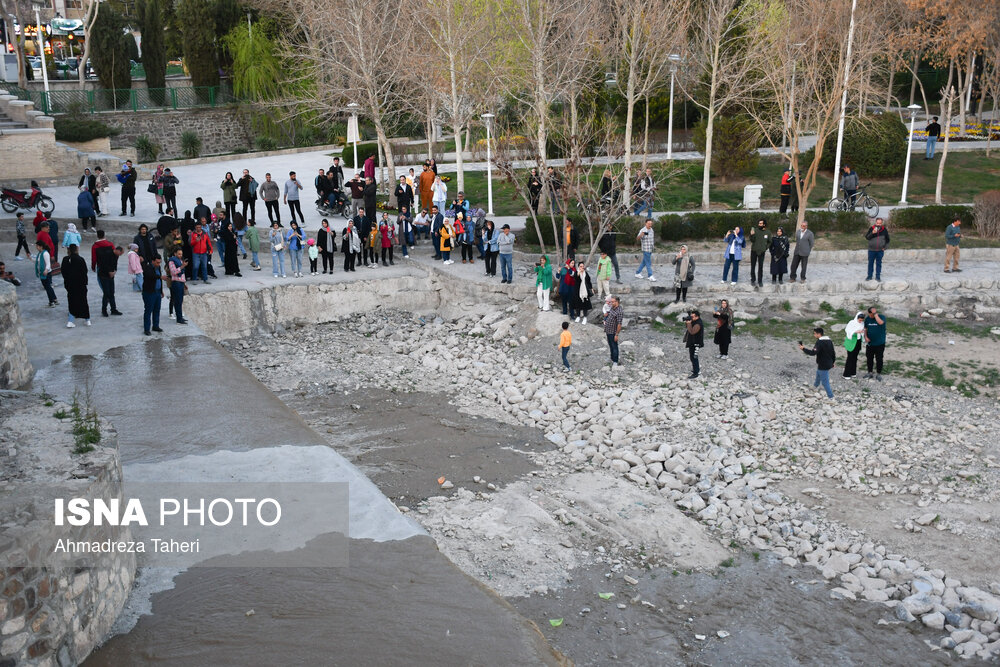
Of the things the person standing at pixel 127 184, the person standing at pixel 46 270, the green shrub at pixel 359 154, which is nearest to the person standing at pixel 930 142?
the green shrub at pixel 359 154

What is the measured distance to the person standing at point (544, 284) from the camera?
18.5 m

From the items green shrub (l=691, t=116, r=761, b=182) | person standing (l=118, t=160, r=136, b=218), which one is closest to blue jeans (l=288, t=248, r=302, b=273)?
person standing (l=118, t=160, r=136, b=218)

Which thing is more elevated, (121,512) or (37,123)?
(37,123)

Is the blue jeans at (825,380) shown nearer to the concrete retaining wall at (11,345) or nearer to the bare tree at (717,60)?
the bare tree at (717,60)

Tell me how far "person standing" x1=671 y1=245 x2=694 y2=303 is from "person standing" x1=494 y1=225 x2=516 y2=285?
355 cm

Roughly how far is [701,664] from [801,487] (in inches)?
174

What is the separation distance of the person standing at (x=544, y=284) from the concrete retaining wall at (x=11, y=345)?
30.7 ft

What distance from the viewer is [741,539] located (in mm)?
11617

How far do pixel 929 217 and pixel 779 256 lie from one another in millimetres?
7306

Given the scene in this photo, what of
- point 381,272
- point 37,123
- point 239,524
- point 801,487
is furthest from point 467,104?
point 239,524

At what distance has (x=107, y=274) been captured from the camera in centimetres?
1617

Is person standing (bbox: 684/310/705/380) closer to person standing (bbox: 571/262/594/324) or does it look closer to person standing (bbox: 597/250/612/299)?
person standing (bbox: 571/262/594/324)

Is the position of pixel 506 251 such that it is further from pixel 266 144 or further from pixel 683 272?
pixel 266 144

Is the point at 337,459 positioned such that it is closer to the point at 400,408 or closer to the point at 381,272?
the point at 400,408
